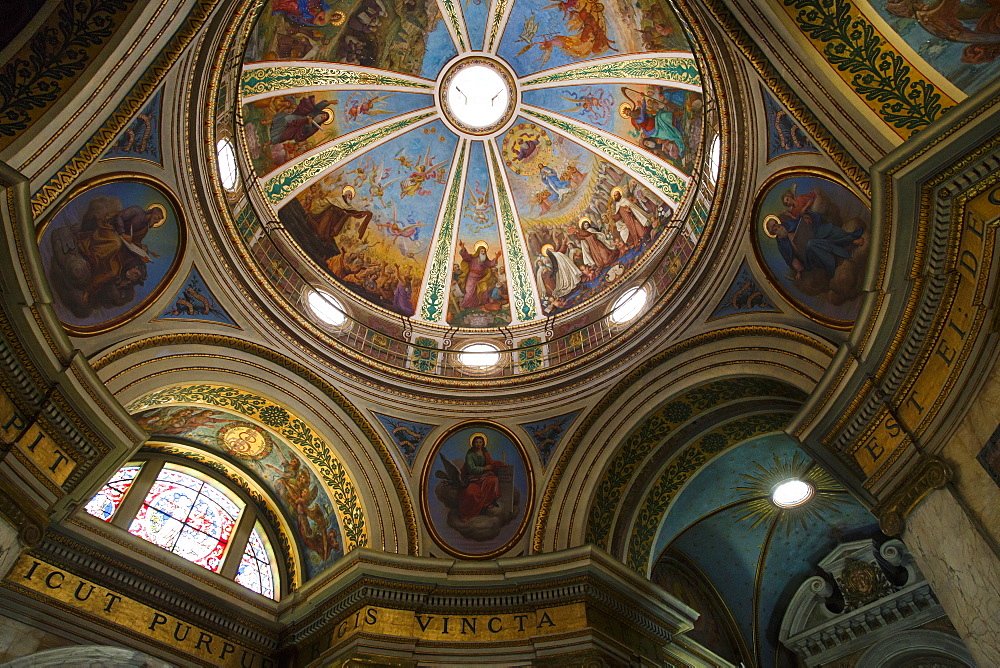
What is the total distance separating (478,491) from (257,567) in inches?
169

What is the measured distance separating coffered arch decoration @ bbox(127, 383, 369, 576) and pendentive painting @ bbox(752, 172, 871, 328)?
26.8 feet

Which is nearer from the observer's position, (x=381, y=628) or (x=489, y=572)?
(x=381, y=628)

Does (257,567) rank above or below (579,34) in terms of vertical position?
below

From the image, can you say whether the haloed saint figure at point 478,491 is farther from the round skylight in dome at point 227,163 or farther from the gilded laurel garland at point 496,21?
the gilded laurel garland at point 496,21

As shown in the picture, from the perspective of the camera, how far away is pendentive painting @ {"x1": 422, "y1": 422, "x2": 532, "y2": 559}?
12.9 metres

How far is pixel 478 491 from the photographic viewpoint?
43.9 feet

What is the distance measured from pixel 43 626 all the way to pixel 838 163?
1182 centimetres

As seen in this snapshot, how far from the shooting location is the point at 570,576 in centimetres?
1152

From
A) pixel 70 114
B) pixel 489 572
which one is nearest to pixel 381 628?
pixel 489 572

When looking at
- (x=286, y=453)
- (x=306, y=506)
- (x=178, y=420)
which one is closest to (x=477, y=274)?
(x=286, y=453)

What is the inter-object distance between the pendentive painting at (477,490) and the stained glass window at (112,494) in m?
4.98

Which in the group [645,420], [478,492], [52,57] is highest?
[645,420]

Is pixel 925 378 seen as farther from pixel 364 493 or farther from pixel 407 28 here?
pixel 407 28

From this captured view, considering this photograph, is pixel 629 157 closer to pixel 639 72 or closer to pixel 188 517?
pixel 639 72
